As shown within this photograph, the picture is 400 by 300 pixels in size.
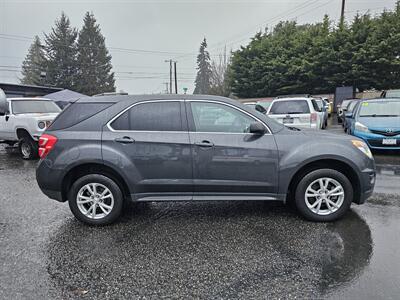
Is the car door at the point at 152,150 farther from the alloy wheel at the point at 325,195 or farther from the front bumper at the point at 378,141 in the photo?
the front bumper at the point at 378,141

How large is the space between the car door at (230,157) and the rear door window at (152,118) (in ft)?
0.64

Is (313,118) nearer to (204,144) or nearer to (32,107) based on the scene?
(204,144)

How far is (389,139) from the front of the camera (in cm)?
720

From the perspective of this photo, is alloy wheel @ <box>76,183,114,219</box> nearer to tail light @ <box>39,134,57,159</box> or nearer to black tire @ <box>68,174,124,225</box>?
black tire @ <box>68,174,124,225</box>

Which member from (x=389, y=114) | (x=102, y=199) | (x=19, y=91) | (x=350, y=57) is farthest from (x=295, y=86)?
(x=102, y=199)

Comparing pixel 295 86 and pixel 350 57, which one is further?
pixel 295 86

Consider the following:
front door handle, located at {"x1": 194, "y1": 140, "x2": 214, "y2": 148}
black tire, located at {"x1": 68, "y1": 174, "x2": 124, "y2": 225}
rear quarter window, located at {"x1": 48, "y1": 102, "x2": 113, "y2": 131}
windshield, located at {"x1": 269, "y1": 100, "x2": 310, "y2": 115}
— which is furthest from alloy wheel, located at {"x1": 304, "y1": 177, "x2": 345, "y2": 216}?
windshield, located at {"x1": 269, "y1": 100, "x2": 310, "y2": 115}

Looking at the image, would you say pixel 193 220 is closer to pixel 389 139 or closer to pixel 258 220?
pixel 258 220

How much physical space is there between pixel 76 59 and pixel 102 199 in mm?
47775

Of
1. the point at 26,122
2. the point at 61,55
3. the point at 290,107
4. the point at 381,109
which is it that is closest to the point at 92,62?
the point at 61,55

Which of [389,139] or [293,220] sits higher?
[389,139]

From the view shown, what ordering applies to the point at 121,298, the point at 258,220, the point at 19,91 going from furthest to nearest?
the point at 19,91
the point at 258,220
the point at 121,298

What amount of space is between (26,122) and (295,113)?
8649mm

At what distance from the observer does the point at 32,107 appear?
9008 mm
